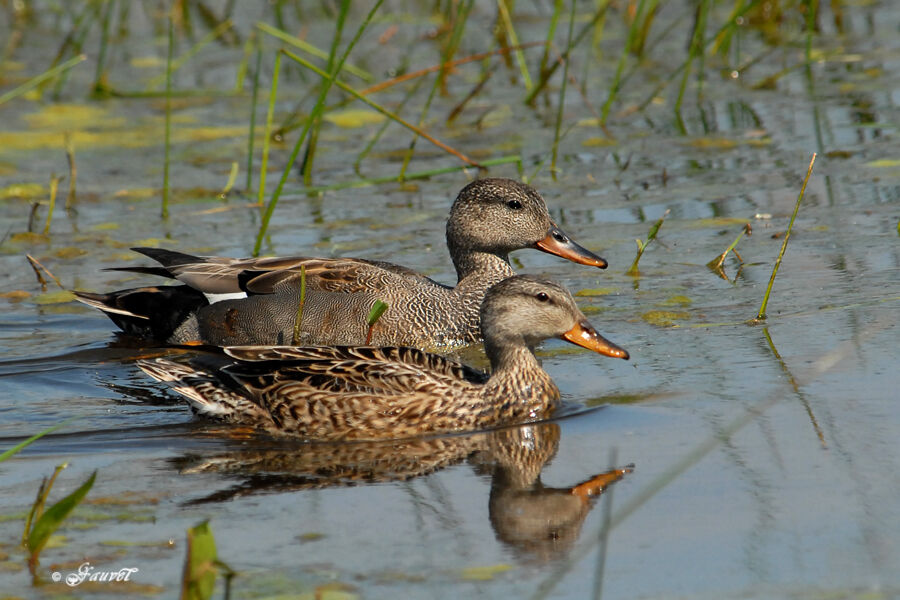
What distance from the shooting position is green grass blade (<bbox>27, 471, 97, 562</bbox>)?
4.04 meters

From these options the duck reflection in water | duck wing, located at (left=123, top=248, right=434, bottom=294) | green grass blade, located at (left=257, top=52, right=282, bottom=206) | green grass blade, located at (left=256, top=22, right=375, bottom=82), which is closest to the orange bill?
the duck reflection in water

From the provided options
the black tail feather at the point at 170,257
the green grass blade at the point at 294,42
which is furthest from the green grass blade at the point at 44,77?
the black tail feather at the point at 170,257

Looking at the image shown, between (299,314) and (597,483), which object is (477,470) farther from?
(299,314)

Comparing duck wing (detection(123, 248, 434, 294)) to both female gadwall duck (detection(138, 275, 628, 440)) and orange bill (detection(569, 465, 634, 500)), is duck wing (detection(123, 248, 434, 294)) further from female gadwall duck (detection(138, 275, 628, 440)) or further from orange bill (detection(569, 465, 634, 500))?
orange bill (detection(569, 465, 634, 500))

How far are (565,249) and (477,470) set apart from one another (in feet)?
9.44

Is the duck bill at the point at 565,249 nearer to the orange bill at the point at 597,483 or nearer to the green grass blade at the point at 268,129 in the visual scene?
the green grass blade at the point at 268,129

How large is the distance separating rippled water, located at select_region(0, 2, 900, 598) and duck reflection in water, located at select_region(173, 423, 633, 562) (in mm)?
16

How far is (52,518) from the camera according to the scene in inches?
163

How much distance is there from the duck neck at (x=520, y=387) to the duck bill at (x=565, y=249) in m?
1.56

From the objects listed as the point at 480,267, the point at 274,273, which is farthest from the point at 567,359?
the point at 274,273

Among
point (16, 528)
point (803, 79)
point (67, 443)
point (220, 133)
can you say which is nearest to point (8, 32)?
point (220, 133)

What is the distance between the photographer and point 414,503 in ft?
15.8

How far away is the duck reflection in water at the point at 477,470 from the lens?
15.0 ft

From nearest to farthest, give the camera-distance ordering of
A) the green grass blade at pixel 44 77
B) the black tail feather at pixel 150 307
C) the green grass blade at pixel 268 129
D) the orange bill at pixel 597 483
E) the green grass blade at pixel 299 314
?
the orange bill at pixel 597 483
the green grass blade at pixel 299 314
the black tail feather at pixel 150 307
the green grass blade at pixel 268 129
the green grass blade at pixel 44 77
